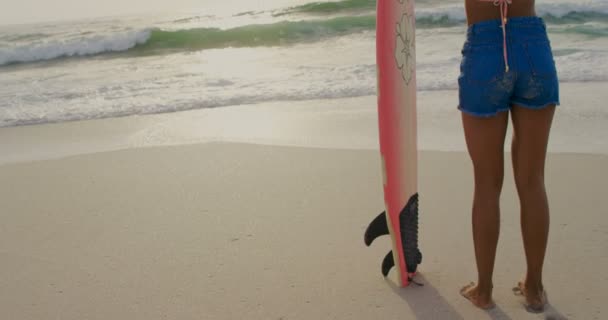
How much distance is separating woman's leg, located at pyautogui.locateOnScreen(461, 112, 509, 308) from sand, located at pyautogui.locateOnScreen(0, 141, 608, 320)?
0.42 ft

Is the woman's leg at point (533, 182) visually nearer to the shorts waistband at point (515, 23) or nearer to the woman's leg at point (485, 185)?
the woman's leg at point (485, 185)

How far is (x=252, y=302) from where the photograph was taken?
2.46 meters

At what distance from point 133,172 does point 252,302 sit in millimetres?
2171

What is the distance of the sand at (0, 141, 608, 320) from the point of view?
8.00 ft

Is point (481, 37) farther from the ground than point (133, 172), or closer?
farther from the ground

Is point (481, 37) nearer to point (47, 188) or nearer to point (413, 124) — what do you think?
point (413, 124)

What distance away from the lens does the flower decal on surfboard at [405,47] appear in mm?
2309

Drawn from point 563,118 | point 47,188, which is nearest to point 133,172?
point 47,188

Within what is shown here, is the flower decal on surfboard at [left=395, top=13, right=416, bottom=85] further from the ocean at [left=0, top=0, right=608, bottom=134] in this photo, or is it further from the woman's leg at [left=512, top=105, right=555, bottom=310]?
the ocean at [left=0, top=0, right=608, bottom=134]

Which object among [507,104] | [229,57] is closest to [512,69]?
[507,104]

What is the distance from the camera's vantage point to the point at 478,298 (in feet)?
7.58

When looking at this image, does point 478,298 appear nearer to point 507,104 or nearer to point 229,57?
point 507,104

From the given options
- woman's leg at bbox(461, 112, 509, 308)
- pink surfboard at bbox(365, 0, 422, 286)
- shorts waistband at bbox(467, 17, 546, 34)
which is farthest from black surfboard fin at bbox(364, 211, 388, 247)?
shorts waistband at bbox(467, 17, 546, 34)

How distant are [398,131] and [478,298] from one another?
782 mm
